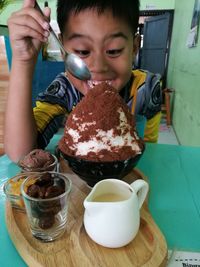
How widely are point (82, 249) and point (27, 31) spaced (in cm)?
54

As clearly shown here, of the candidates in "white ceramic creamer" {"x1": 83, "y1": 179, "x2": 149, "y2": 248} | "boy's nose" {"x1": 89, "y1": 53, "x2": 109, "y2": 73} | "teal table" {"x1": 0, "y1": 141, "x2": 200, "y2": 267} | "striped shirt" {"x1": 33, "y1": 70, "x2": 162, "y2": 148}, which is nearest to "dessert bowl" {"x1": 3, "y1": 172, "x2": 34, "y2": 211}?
"teal table" {"x1": 0, "y1": 141, "x2": 200, "y2": 267}

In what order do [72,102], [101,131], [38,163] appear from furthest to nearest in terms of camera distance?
[72,102], [38,163], [101,131]

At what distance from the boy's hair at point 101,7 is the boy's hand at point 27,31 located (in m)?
0.06

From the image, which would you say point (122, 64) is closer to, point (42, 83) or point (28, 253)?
point (28, 253)

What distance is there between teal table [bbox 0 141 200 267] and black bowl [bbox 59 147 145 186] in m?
0.12

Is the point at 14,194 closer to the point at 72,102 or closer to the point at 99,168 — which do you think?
the point at 99,168

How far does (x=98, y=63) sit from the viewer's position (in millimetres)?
674

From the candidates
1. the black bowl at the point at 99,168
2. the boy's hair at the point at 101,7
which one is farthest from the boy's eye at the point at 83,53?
the black bowl at the point at 99,168

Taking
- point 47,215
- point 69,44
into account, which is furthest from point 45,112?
point 47,215

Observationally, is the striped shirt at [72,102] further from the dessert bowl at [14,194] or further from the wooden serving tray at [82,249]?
the wooden serving tray at [82,249]

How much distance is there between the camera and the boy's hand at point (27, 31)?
607 millimetres

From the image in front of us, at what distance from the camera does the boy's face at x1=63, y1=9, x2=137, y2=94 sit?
0.67 meters

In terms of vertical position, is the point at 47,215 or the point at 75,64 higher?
the point at 75,64

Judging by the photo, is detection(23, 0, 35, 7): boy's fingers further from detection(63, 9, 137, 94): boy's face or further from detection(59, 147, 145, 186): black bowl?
detection(59, 147, 145, 186): black bowl
